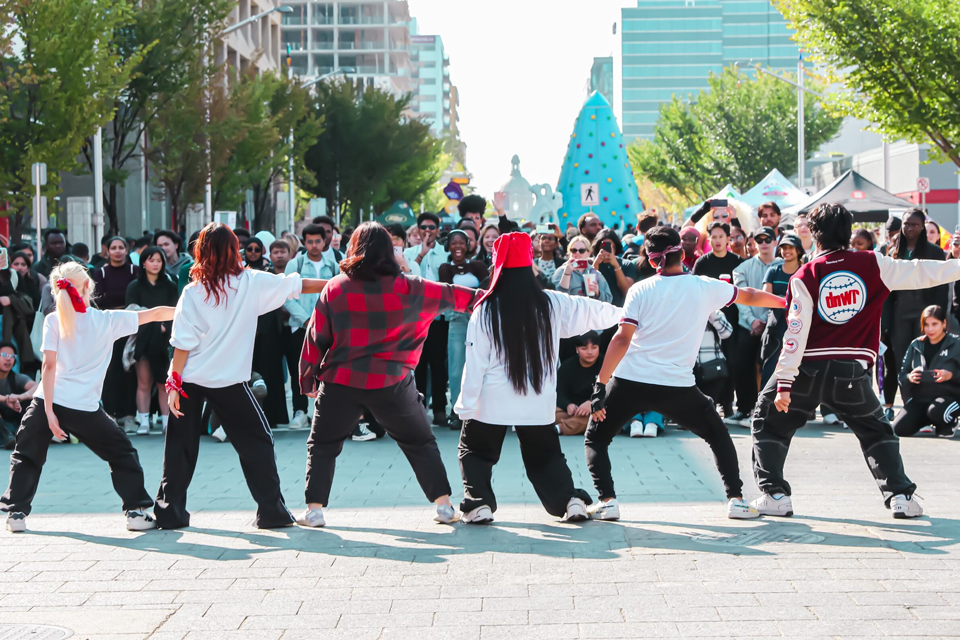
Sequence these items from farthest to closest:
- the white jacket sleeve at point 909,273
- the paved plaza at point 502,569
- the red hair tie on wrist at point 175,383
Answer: the red hair tie on wrist at point 175,383 < the white jacket sleeve at point 909,273 < the paved plaza at point 502,569

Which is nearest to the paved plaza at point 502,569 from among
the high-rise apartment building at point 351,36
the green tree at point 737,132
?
the green tree at point 737,132

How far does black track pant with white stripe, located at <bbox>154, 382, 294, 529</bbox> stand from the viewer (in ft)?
22.5

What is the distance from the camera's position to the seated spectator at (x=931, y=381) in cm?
1055

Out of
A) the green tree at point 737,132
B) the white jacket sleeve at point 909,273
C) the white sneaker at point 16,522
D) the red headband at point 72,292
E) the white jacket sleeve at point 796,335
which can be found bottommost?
the white sneaker at point 16,522

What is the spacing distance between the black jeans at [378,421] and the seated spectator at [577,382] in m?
3.93

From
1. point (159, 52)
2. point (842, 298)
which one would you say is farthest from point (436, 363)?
point (159, 52)

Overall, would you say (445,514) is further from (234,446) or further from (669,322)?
(669,322)

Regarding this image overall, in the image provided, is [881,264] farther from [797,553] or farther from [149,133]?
[149,133]

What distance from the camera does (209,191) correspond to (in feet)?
118

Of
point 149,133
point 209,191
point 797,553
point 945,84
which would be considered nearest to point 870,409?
point 797,553

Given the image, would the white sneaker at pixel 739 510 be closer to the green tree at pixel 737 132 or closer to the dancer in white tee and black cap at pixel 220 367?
Answer: the dancer in white tee and black cap at pixel 220 367

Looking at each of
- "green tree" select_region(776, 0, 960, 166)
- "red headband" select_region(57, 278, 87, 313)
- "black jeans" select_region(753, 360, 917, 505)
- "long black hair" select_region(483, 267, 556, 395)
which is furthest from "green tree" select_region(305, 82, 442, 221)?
"black jeans" select_region(753, 360, 917, 505)

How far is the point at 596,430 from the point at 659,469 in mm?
2135

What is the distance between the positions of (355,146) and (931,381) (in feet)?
143
